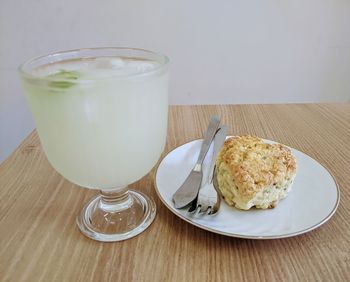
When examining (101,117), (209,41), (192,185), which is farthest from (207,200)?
(209,41)

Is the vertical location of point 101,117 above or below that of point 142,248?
above

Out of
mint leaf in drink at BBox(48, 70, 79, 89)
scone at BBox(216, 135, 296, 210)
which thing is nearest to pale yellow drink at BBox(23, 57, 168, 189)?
mint leaf in drink at BBox(48, 70, 79, 89)

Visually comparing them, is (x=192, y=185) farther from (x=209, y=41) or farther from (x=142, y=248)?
(x=209, y=41)

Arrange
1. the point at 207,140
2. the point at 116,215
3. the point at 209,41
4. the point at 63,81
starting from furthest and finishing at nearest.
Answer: the point at 209,41 < the point at 207,140 < the point at 116,215 < the point at 63,81

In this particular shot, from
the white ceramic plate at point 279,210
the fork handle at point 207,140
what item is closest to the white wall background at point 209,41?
the fork handle at point 207,140

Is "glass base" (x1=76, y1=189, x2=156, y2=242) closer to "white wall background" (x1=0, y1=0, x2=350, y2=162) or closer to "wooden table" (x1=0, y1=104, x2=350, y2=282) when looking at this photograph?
"wooden table" (x1=0, y1=104, x2=350, y2=282)

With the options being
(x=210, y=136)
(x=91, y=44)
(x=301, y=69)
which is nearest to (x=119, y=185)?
(x=210, y=136)
